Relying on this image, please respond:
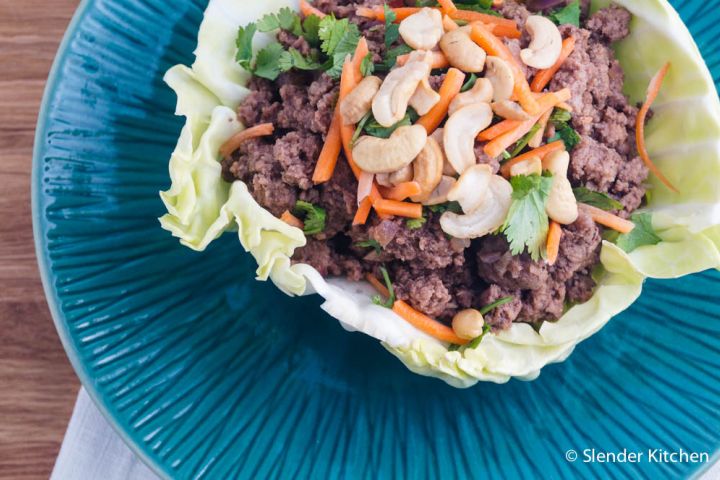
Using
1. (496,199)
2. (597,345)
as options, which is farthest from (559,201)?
A: (597,345)

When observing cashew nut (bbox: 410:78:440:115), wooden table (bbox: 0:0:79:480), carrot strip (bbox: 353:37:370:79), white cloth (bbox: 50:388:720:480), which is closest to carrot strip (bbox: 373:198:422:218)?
cashew nut (bbox: 410:78:440:115)

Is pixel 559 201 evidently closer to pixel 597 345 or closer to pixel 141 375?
pixel 597 345

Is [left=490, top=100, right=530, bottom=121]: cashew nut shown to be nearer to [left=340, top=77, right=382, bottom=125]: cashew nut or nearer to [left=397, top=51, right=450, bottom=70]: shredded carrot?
[left=397, top=51, right=450, bottom=70]: shredded carrot

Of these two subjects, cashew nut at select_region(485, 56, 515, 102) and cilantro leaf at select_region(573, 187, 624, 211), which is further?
cilantro leaf at select_region(573, 187, 624, 211)

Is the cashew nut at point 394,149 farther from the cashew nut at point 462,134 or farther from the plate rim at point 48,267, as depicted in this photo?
the plate rim at point 48,267

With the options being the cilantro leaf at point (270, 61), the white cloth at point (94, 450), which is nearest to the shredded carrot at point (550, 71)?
the cilantro leaf at point (270, 61)

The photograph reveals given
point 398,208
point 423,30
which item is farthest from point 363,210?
point 423,30

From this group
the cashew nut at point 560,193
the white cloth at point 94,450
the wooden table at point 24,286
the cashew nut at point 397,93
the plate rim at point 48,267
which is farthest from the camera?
the wooden table at point 24,286
